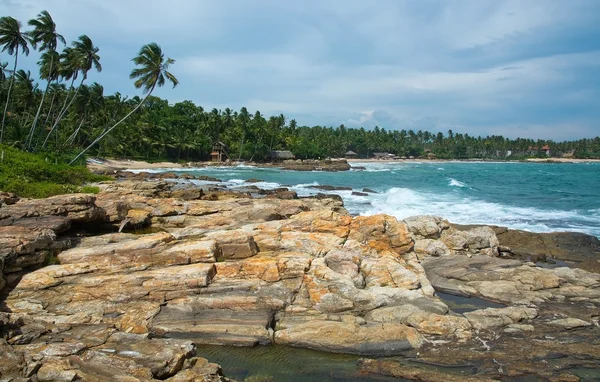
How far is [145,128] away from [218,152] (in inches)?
736

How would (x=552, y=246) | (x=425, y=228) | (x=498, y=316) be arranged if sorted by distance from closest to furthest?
(x=498, y=316)
(x=425, y=228)
(x=552, y=246)

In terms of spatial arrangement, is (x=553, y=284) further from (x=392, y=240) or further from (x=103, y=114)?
(x=103, y=114)

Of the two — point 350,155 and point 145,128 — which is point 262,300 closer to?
point 145,128

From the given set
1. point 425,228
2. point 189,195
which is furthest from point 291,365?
point 189,195

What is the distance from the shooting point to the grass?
2083 centimetres

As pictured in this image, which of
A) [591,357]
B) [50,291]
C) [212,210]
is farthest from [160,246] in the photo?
[591,357]

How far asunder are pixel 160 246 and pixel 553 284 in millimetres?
12398

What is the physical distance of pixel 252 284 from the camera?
1195 cm

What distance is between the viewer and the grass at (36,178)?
20.8 meters

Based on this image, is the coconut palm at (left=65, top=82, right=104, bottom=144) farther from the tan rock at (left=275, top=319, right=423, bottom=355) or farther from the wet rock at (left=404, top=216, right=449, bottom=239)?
the tan rock at (left=275, top=319, right=423, bottom=355)

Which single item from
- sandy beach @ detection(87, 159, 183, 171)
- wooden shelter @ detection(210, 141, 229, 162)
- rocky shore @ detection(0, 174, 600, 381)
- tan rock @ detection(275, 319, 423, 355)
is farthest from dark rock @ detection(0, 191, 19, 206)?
wooden shelter @ detection(210, 141, 229, 162)

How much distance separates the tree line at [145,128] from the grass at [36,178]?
8.15m

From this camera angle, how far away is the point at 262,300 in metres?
11.4

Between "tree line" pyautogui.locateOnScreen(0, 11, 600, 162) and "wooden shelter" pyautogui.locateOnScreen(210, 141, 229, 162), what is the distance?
119cm
